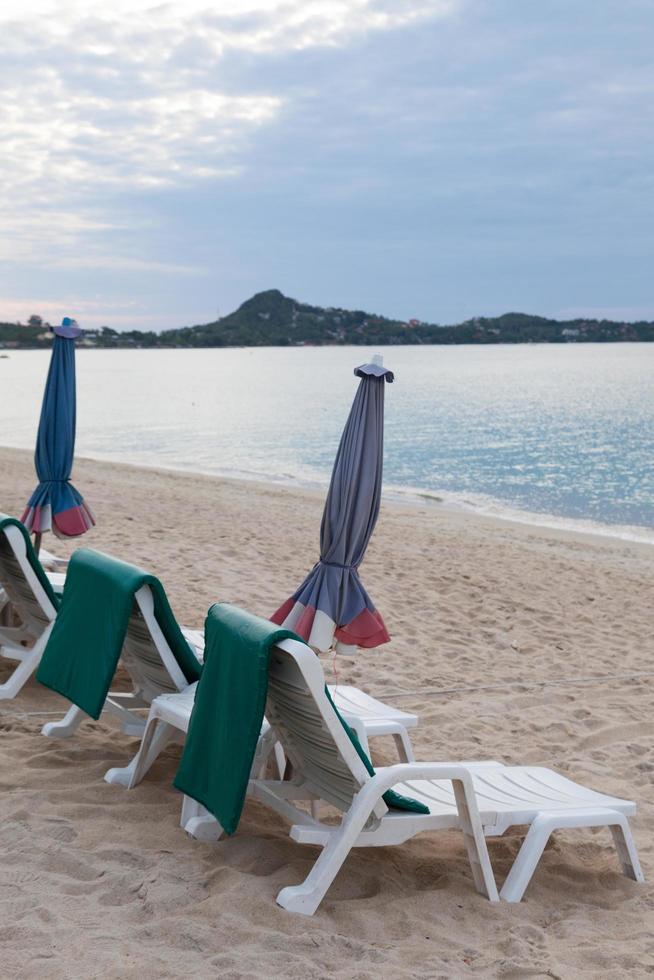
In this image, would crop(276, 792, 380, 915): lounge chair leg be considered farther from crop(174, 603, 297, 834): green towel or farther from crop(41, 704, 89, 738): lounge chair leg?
crop(41, 704, 89, 738): lounge chair leg

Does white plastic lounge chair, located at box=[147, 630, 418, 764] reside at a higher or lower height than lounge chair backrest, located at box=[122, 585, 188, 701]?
lower

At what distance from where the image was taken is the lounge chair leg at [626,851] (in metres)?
3.50

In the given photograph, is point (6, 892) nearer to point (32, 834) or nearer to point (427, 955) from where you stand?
point (32, 834)

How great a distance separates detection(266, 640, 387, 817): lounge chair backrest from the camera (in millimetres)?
2746

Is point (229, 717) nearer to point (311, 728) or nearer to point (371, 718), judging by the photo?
point (311, 728)

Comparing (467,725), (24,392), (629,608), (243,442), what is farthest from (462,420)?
(467,725)

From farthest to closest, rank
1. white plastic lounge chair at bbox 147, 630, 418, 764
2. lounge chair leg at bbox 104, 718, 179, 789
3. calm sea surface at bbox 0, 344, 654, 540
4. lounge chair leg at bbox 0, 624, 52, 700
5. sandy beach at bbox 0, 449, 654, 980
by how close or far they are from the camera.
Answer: calm sea surface at bbox 0, 344, 654, 540 → lounge chair leg at bbox 0, 624, 52, 700 → white plastic lounge chair at bbox 147, 630, 418, 764 → lounge chair leg at bbox 104, 718, 179, 789 → sandy beach at bbox 0, 449, 654, 980

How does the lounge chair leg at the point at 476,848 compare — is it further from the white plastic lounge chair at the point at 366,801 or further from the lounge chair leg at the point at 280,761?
the lounge chair leg at the point at 280,761

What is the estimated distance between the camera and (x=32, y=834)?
3.31 meters

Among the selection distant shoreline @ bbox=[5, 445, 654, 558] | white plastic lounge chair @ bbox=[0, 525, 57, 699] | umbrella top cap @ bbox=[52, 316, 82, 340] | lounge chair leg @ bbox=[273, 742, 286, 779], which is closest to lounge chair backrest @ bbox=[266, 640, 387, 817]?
lounge chair leg @ bbox=[273, 742, 286, 779]

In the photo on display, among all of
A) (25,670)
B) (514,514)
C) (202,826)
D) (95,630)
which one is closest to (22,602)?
(25,670)

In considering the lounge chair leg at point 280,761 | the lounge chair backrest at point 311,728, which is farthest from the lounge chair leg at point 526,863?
the lounge chair leg at point 280,761

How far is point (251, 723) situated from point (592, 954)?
117cm

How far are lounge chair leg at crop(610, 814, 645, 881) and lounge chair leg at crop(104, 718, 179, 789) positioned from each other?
159 centimetres
